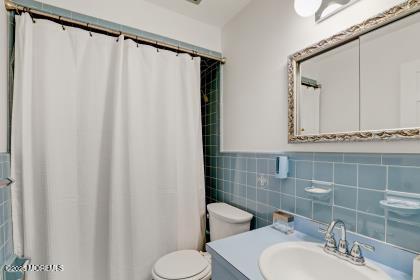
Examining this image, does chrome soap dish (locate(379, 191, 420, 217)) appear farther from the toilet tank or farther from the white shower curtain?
the white shower curtain

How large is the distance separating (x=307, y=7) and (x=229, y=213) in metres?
1.34

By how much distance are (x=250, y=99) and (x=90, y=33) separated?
3.89 feet

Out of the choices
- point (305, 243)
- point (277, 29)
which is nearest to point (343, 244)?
point (305, 243)

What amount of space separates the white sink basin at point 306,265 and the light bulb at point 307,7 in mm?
1147

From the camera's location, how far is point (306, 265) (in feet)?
2.91

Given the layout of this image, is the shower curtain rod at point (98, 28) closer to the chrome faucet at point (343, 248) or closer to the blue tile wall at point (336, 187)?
the blue tile wall at point (336, 187)

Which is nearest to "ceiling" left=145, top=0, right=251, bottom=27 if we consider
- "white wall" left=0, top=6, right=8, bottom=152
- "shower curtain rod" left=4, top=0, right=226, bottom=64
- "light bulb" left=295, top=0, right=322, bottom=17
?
"shower curtain rod" left=4, top=0, right=226, bottom=64

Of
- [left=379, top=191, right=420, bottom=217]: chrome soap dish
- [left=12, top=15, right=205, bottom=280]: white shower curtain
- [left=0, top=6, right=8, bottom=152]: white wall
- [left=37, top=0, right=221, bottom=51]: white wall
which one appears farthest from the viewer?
[left=37, top=0, right=221, bottom=51]: white wall

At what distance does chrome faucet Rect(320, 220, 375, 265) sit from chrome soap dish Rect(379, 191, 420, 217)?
0.17 metres

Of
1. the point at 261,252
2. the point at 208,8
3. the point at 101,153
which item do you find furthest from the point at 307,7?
the point at 101,153

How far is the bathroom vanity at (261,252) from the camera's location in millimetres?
736

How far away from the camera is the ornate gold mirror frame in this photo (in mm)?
739

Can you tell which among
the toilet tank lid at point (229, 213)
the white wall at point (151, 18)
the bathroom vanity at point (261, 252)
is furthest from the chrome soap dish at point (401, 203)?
the white wall at point (151, 18)

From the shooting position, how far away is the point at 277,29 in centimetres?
126
